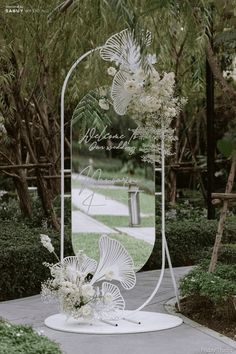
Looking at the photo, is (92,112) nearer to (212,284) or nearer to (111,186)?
(111,186)

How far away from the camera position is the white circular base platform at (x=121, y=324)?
281 inches

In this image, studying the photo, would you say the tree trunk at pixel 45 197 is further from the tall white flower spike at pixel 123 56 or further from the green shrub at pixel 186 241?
the tall white flower spike at pixel 123 56

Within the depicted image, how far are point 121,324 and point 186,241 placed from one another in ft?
13.3

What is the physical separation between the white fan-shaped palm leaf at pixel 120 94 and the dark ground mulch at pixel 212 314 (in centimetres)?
192

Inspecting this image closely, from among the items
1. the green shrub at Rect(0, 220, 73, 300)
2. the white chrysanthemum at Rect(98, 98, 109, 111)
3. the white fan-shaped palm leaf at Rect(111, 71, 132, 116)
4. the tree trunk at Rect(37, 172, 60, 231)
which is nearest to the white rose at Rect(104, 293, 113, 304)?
the white fan-shaped palm leaf at Rect(111, 71, 132, 116)

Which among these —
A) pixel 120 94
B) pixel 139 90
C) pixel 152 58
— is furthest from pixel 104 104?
pixel 152 58

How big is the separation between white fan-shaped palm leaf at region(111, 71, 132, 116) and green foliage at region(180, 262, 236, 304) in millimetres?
1689

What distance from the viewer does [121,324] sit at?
24.2 ft

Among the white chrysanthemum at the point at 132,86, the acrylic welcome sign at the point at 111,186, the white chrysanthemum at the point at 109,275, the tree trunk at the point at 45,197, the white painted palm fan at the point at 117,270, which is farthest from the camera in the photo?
the tree trunk at the point at 45,197

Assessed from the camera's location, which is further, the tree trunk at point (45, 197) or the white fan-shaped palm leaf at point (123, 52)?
the tree trunk at point (45, 197)

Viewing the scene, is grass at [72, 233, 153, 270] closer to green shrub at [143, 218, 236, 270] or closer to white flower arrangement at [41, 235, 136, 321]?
white flower arrangement at [41, 235, 136, 321]

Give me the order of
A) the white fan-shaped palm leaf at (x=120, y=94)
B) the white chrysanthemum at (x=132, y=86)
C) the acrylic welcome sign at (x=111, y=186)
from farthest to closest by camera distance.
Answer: the acrylic welcome sign at (x=111, y=186) → the white fan-shaped palm leaf at (x=120, y=94) → the white chrysanthemum at (x=132, y=86)

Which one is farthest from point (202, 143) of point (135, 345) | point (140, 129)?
point (135, 345)

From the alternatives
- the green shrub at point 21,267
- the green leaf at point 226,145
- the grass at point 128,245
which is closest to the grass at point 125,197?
the grass at point 128,245
